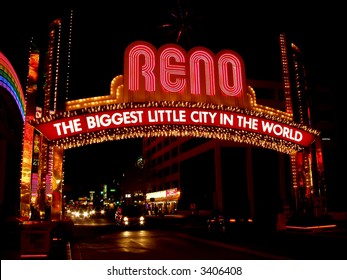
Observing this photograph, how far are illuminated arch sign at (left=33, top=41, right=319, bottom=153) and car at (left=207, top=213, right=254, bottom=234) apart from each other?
606cm

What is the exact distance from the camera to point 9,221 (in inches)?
656

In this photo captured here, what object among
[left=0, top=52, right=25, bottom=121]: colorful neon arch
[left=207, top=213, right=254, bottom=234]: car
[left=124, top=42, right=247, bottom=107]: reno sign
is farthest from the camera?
[left=207, top=213, right=254, bottom=234]: car

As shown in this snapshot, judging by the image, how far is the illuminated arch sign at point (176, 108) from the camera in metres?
14.4

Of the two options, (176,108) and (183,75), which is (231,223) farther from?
(183,75)

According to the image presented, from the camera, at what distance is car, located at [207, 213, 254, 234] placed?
71.2 feet

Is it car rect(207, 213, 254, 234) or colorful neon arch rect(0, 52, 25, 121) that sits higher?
colorful neon arch rect(0, 52, 25, 121)

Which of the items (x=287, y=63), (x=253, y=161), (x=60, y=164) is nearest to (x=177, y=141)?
(x=253, y=161)

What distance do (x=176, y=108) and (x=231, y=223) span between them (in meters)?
10.0

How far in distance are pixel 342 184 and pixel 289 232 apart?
122 ft

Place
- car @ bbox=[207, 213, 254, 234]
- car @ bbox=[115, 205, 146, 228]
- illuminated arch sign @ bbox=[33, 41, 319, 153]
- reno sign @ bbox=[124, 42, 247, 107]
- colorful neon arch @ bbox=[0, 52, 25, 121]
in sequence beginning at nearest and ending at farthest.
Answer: illuminated arch sign @ bbox=[33, 41, 319, 153] → reno sign @ bbox=[124, 42, 247, 107] → colorful neon arch @ bbox=[0, 52, 25, 121] → car @ bbox=[207, 213, 254, 234] → car @ bbox=[115, 205, 146, 228]

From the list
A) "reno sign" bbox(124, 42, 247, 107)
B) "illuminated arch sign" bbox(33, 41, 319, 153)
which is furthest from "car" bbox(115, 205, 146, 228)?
"reno sign" bbox(124, 42, 247, 107)

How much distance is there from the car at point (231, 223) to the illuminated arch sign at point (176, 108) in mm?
6060

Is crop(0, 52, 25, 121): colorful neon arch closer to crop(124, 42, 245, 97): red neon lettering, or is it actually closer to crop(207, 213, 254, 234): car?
crop(124, 42, 245, 97): red neon lettering

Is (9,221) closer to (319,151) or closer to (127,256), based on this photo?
(127,256)
